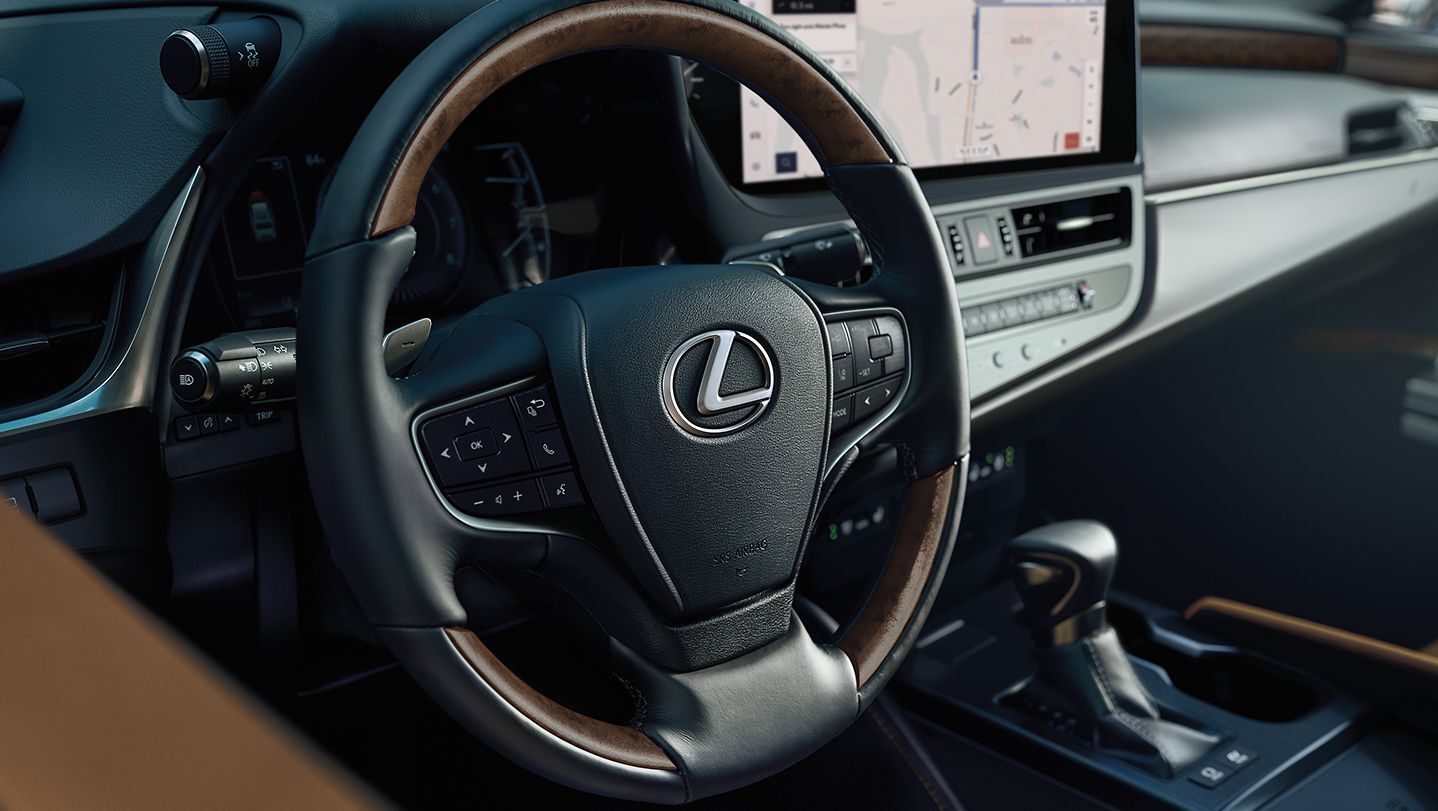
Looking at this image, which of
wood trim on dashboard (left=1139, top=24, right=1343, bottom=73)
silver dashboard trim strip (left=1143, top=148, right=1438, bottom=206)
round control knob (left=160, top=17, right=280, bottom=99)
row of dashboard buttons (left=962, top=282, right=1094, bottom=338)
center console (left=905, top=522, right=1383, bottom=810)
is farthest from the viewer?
wood trim on dashboard (left=1139, top=24, right=1343, bottom=73)

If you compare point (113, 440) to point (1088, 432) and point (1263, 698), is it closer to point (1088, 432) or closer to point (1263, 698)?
point (1263, 698)

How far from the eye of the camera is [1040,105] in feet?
5.16

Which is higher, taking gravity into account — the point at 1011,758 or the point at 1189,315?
the point at 1189,315

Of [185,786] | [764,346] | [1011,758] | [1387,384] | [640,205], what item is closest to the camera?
[185,786]

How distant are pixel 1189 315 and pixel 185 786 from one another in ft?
5.61

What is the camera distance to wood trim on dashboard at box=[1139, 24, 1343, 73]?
89.2 inches

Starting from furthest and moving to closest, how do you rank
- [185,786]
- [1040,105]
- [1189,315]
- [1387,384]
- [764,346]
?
[1387,384] → [1189,315] → [1040,105] → [764,346] → [185,786]

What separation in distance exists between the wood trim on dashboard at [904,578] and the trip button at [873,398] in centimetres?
8

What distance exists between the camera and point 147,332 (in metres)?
0.97

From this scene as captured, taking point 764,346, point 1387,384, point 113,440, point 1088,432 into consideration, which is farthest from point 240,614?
point 1387,384

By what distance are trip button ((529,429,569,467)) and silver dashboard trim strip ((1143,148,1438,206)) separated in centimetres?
117

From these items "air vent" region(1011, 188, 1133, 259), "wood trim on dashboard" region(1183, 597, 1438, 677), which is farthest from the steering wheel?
"wood trim on dashboard" region(1183, 597, 1438, 677)

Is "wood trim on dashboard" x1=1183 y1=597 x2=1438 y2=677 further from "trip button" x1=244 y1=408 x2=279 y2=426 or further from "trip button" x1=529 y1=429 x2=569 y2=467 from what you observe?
"trip button" x1=244 y1=408 x2=279 y2=426

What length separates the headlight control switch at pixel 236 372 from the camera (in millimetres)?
805
